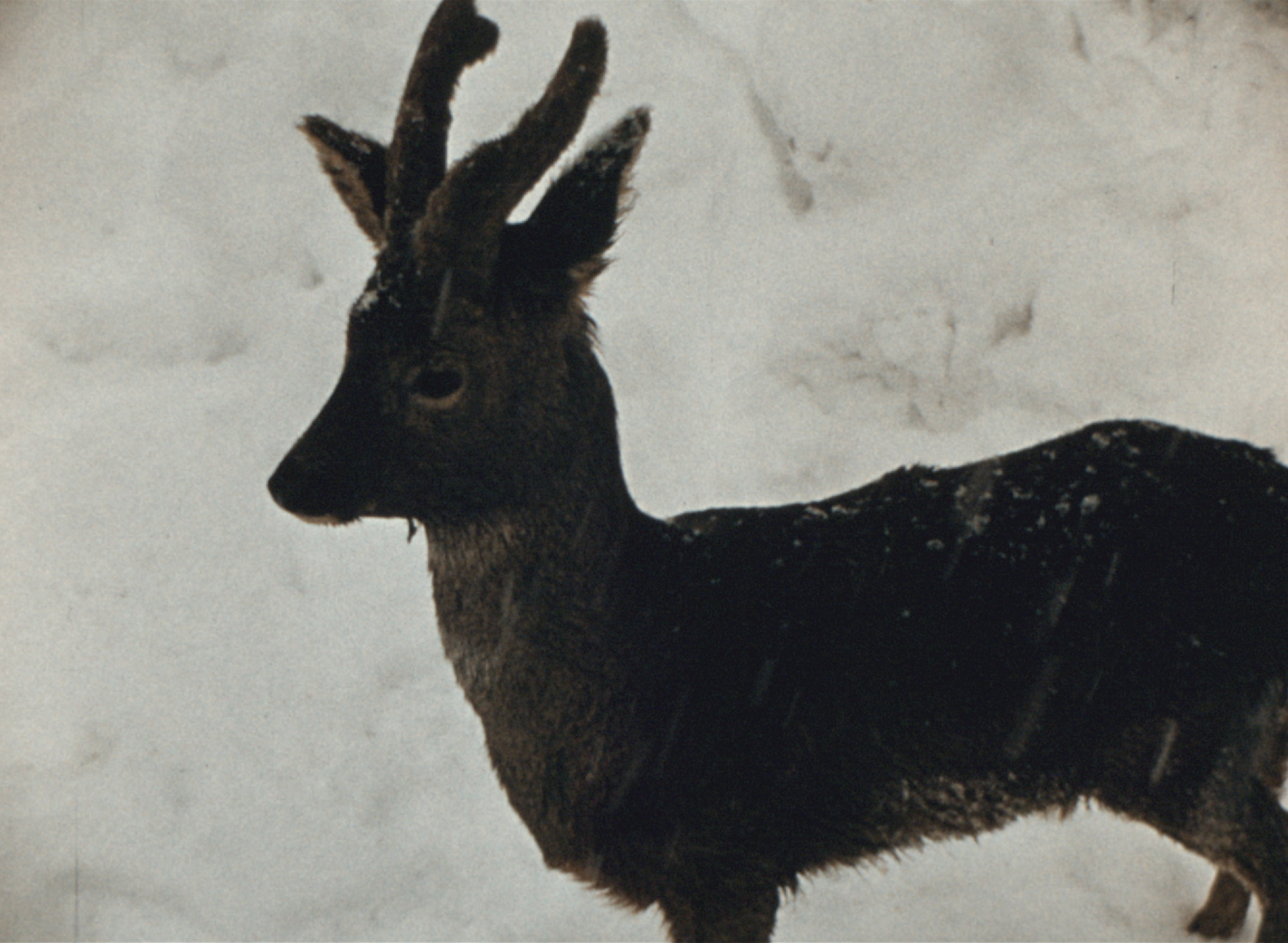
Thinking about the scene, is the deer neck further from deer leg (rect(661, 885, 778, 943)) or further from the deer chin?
deer leg (rect(661, 885, 778, 943))

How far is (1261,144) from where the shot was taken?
5.27 metres

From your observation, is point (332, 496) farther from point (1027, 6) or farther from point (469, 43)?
point (1027, 6)

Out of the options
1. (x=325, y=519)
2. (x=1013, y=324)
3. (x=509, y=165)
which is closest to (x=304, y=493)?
(x=325, y=519)

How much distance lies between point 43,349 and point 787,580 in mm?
3757

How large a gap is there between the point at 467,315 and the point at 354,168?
55 cm

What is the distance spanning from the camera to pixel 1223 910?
3.29 meters

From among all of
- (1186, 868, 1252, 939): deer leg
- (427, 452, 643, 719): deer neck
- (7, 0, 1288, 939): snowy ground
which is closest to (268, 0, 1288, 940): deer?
(427, 452, 643, 719): deer neck

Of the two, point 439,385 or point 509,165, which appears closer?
point 509,165

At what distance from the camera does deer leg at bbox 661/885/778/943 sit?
8.81ft

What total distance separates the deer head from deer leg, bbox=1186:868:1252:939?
7.80ft

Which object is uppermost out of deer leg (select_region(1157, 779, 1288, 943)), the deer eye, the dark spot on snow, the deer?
the dark spot on snow

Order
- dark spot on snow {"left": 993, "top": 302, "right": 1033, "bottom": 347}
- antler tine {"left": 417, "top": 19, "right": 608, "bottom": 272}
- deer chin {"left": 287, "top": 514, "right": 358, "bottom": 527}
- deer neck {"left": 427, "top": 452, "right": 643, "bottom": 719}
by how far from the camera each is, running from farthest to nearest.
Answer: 1. dark spot on snow {"left": 993, "top": 302, "right": 1033, "bottom": 347}
2. deer neck {"left": 427, "top": 452, "right": 643, "bottom": 719}
3. deer chin {"left": 287, "top": 514, "right": 358, "bottom": 527}
4. antler tine {"left": 417, "top": 19, "right": 608, "bottom": 272}

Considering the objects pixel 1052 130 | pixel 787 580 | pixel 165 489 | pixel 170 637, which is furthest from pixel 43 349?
pixel 1052 130

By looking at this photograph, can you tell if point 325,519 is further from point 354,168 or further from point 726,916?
point 726,916
